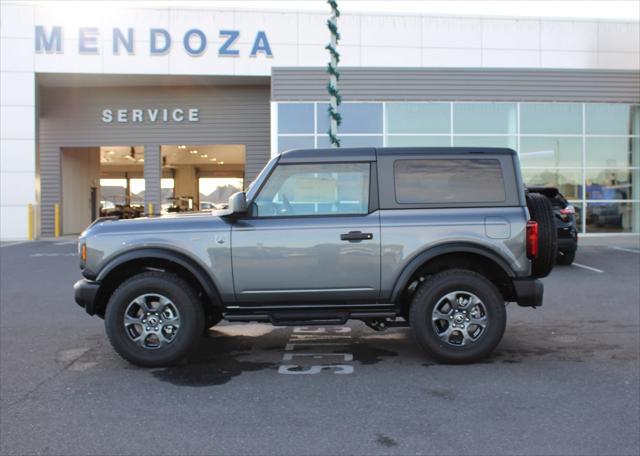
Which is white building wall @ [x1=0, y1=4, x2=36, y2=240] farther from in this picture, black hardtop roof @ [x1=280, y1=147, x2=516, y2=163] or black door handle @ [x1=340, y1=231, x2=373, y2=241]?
black door handle @ [x1=340, y1=231, x2=373, y2=241]

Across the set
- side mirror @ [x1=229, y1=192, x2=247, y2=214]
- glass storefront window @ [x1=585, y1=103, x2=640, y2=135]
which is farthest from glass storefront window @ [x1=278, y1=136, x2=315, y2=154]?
side mirror @ [x1=229, y1=192, x2=247, y2=214]

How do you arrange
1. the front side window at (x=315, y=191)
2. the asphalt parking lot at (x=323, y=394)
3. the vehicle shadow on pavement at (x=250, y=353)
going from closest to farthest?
the asphalt parking lot at (x=323, y=394) < the vehicle shadow on pavement at (x=250, y=353) < the front side window at (x=315, y=191)

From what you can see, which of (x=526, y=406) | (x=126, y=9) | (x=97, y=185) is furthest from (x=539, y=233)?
(x=97, y=185)

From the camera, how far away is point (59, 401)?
4.26 meters

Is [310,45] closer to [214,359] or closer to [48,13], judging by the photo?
[48,13]

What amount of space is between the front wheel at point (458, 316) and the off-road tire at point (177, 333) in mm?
1871

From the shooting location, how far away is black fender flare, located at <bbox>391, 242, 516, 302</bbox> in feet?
16.5

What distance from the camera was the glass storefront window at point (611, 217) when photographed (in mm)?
21719

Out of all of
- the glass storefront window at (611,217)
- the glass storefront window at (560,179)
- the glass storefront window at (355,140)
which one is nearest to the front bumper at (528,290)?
the glass storefront window at (355,140)

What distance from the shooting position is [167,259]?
5.03 metres

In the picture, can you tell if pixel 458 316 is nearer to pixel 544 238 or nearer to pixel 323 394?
pixel 544 238

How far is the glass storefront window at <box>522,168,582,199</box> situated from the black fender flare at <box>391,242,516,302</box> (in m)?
17.1

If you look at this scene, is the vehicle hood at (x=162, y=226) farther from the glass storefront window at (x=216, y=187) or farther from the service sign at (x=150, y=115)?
the glass storefront window at (x=216, y=187)

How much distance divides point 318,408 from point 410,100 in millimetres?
18127
